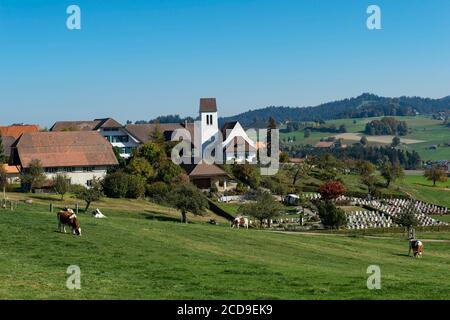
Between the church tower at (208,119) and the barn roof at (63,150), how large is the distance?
27985 mm

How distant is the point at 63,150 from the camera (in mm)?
78125

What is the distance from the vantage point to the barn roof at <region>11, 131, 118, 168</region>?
75.7 m

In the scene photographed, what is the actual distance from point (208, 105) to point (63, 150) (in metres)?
35.3

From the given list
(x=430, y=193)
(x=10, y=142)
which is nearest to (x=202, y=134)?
(x=10, y=142)

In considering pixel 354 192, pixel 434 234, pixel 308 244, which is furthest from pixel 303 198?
pixel 308 244

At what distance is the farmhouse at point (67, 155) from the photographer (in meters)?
75.5

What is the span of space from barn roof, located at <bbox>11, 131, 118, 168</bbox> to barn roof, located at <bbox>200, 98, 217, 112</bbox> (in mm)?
28904

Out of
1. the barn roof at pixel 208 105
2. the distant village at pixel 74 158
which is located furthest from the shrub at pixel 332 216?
the barn roof at pixel 208 105

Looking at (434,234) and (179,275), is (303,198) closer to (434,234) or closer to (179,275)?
(434,234)

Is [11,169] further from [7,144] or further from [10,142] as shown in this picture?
[10,142]

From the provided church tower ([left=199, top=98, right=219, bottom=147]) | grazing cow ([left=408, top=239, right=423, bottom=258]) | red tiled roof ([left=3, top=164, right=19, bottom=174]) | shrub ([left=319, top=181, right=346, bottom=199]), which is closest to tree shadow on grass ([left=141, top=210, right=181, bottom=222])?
grazing cow ([left=408, top=239, right=423, bottom=258])

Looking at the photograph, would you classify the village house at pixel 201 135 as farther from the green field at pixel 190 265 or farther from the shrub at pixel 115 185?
the green field at pixel 190 265

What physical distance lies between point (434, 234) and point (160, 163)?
1463 inches
